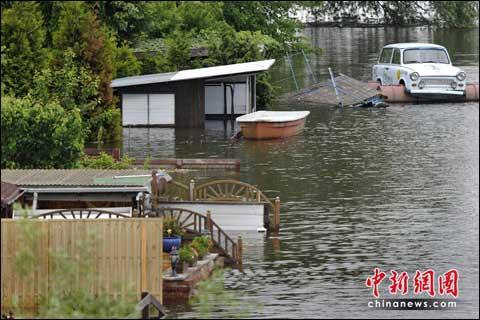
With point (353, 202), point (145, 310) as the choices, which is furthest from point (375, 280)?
point (353, 202)

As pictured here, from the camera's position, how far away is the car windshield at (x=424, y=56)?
6047 centimetres

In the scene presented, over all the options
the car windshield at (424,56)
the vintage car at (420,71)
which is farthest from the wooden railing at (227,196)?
the car windshield at (424,56)

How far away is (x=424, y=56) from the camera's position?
60.8 m

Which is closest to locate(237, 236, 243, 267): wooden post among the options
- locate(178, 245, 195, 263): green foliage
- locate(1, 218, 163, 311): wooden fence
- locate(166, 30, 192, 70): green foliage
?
locate(178, 245, 195, 263): green foliage

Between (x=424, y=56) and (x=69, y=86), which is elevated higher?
(x=424, y=56)

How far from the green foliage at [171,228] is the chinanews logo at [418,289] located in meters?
3.89

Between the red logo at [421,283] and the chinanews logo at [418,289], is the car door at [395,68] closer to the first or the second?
the chinanews logo at [418,289]

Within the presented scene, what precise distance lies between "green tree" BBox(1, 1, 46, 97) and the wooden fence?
20999 millimetres

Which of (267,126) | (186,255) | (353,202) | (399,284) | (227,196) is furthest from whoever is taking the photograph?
(267,126)

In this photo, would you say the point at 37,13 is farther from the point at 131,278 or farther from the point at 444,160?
the point at 131,278

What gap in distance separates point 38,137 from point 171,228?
22.0 ft

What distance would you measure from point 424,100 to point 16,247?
40920 mm

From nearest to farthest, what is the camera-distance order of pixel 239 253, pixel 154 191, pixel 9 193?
pixel 9 193 → pixel 239 253 → pixel 154 191

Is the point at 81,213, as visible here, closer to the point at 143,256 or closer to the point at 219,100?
the point at 143,256
